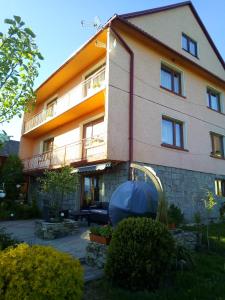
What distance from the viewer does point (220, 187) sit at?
17.5m

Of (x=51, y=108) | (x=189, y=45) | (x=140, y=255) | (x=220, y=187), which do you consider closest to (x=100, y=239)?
(x=140, y=255)

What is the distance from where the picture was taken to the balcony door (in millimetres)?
13035

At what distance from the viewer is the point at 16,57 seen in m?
5.04

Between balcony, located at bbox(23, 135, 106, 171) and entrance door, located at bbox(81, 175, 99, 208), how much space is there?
1.33 m

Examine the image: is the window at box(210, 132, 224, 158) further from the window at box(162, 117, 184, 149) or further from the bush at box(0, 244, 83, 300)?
the bush at box(0, 244, 83, 300)

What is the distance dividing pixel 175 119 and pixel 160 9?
6799 millimetres

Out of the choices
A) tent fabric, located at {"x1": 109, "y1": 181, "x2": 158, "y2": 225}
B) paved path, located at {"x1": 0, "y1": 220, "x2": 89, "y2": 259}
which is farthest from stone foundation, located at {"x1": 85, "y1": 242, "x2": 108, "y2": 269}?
tent fabric, located at {"x1": 109, "y1": 181, "x2": 158, "y2": 225}

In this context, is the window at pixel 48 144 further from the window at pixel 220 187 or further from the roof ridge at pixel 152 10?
the window at pixel 220 187

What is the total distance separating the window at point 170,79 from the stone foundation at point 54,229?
9308 mm

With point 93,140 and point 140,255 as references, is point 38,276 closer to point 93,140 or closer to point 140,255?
point 140,255

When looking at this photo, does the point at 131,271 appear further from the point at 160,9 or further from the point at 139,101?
the point at 160,9

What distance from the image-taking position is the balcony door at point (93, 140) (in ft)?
42.8

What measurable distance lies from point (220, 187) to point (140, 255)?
13.9 m

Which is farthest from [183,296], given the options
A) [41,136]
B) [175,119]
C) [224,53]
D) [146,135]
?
[224,53]
